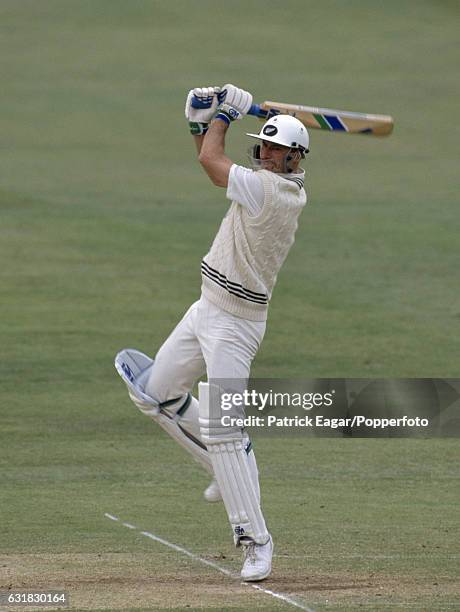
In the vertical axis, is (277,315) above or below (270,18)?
below

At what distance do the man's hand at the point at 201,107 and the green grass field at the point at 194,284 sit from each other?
2306 mm

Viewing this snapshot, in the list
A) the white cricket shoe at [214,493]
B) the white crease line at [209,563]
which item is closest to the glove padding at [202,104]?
the white cricket shoe at [214,493]

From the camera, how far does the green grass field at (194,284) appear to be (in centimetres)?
785

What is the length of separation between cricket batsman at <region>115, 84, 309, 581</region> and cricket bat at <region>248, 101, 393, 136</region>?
582 millimetres

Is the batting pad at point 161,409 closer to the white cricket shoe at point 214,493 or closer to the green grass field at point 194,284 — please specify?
the white cricket shoe at point 214,493

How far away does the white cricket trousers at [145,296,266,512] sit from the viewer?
7.24m

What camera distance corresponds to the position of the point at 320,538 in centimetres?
841

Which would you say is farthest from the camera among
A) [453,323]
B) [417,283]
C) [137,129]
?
[137,129]

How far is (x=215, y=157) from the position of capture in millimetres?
7129

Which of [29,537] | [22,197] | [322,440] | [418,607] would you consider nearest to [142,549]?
[29,537]

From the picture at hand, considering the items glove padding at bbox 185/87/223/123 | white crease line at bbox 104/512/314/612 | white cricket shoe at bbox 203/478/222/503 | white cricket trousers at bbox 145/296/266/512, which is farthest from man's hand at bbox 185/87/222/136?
white crease line at bbox 104/512/314/612

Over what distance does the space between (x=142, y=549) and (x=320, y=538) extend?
1121mm

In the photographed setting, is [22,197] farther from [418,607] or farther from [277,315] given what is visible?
[418,607]

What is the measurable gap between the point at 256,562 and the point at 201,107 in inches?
92.2
